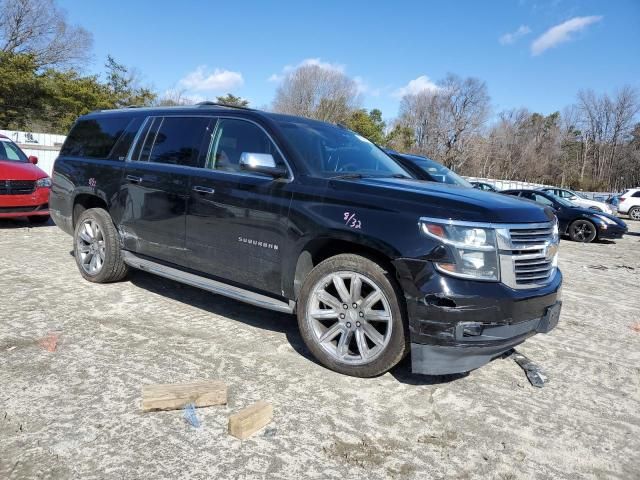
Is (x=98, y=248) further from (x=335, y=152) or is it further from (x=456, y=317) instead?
(x=456, y=317)

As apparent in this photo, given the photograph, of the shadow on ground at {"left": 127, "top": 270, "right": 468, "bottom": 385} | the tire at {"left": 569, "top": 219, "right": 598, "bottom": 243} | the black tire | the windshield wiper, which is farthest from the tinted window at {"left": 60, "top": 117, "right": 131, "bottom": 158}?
the tire at {"left": 569, "top": 219, "right": 598, "bottom": 243}

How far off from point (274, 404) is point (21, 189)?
25.7ft

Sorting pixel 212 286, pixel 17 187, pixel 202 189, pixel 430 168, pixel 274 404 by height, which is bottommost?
pixel 274 404

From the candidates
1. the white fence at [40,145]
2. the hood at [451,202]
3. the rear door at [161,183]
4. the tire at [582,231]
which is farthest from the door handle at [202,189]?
the white fence at [40,145]

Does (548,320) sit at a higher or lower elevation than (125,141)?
lower

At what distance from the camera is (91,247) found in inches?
216

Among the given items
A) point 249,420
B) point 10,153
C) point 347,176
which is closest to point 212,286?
point 347,176

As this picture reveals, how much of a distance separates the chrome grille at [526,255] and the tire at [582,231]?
12.0 meters

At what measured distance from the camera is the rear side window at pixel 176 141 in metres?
4.43

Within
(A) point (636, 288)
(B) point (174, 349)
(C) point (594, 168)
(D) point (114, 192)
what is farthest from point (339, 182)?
(C) point (594, 168)

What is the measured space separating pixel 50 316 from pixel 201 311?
4.22ft

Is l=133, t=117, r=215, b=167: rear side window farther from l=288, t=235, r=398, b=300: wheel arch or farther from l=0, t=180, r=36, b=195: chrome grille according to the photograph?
l=0, t=180, r=36, b=195: chrome grille

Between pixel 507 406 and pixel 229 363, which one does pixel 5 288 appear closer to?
pixel 229 363

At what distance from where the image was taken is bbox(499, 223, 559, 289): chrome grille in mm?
3064
